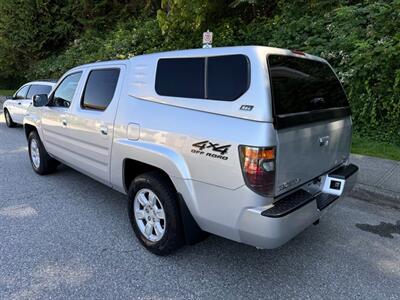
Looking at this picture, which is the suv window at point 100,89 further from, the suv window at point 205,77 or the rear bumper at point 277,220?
the rear bumper at point 277,220

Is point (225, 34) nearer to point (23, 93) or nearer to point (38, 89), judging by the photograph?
point (38, 89)

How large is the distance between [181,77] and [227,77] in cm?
54

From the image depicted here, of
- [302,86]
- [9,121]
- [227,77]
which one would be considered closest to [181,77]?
[227,77]

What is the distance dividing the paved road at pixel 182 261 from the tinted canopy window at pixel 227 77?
1.53 metres

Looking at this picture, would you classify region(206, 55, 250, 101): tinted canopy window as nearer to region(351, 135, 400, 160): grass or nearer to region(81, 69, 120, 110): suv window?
region(81, 69, 120, 110): suv window

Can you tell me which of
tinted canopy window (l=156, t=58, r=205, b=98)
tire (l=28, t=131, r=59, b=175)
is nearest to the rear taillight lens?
tinted canopy window (l=156, t=58, r=205, b=98)

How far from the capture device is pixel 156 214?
328 cm

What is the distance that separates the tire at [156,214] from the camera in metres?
3.06

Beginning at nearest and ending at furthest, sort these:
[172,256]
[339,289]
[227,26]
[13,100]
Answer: [339,289], [172,256], [13,100], [227,26]

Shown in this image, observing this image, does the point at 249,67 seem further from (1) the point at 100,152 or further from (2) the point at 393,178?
(2) the point at 393,178

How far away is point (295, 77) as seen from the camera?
2.93 meters

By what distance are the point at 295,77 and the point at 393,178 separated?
3091 millimetres

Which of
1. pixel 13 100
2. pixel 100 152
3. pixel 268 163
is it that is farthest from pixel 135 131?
pixel 13 100

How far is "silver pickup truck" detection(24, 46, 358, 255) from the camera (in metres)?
2.51
